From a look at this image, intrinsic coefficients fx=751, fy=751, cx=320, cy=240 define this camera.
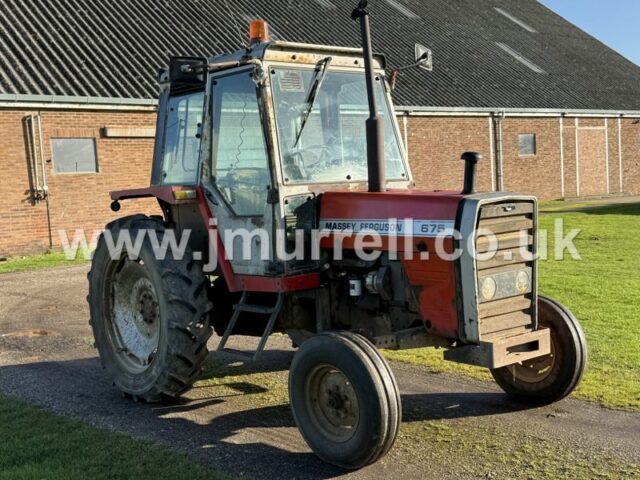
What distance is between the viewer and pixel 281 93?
17.4ft

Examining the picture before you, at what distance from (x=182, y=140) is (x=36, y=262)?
9.56 m

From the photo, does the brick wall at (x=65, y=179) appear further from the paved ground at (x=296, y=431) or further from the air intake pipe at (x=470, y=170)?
the air intake pipe at (x=470, y=170)

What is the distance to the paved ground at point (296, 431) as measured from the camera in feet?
15.0

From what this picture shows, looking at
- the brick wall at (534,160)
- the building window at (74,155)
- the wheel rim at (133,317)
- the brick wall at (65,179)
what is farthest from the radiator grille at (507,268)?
the brick wall at (534,160)

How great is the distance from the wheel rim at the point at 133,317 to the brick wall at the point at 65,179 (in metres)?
9.75

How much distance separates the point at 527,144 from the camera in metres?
26.6

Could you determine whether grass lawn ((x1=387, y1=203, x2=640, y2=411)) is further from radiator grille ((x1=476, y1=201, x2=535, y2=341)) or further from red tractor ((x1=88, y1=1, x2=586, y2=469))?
radiator grille ((x1=476, y1=201, x2=535, y2=341))

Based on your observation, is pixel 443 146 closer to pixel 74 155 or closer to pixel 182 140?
pixel 74 155

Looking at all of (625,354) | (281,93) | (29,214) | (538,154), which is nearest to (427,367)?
(625,354)

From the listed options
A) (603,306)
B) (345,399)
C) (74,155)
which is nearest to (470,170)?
(345,399)

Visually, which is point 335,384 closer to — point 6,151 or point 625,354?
point 625,354

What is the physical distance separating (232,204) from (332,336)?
4.93 feet

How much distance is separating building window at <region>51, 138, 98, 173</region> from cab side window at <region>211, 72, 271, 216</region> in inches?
438

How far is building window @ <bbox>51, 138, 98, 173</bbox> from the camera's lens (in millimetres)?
15777
